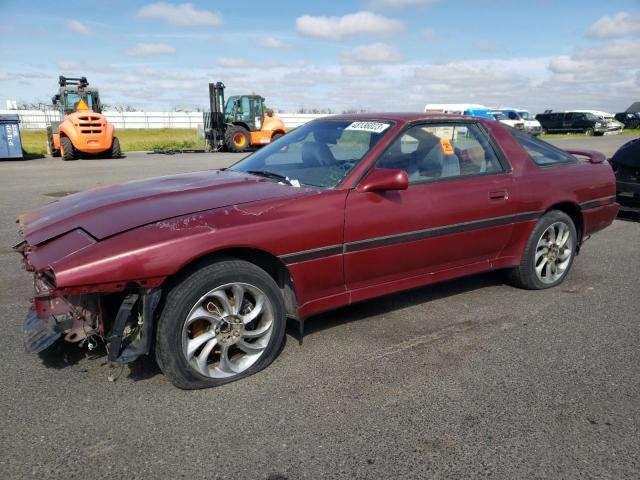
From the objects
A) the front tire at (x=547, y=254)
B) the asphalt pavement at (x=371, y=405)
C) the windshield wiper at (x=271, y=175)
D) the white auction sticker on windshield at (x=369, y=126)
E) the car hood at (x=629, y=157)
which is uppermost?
the white auction sticker on windshield at (x=369, y=126)

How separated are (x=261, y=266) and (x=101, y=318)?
93 cm

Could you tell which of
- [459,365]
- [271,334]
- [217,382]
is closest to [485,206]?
[459,365]

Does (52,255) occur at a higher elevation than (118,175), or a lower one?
higher

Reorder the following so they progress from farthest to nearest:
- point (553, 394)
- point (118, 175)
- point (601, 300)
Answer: point (118, 175)
point (601, 300)
point (553, 394)

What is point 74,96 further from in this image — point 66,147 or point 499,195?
point 499,195

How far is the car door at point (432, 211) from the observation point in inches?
134

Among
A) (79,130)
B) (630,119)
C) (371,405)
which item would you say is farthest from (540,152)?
(630,119)

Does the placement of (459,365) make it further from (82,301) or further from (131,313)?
(82,301)

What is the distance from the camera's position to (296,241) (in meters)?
3.12

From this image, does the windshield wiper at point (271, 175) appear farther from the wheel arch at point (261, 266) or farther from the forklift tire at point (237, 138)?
the forklift tire at point (237, 138)

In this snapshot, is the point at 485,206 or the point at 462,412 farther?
the point at 485,206

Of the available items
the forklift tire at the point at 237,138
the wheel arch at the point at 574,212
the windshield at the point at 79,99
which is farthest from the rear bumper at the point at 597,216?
the windshield at the point at 79,99

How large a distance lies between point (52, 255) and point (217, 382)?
1.09 meters

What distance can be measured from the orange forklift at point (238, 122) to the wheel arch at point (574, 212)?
18.2 metres
